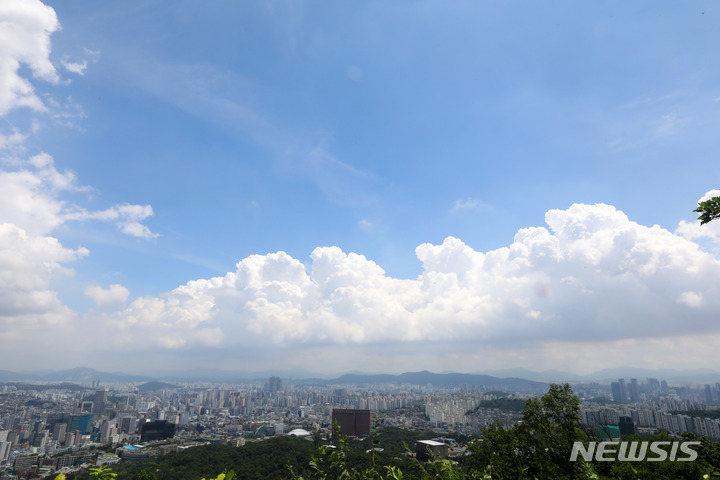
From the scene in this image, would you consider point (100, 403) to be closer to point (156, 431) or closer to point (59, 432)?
point (59, 432)

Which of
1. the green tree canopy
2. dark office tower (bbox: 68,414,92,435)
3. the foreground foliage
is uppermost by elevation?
the green tree canopy

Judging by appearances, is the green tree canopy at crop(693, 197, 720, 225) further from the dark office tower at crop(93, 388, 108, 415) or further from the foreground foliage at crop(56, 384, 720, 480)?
the dark office tower at crop(93, 388, 108, 415)

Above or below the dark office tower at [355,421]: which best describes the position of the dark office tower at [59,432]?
below

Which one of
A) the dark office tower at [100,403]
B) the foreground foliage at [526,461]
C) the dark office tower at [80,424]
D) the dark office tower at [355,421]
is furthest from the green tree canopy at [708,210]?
the dark office tower at [100,403]

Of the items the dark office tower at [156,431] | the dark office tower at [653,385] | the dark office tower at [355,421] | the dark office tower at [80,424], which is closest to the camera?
the dark office tower at [355,421]

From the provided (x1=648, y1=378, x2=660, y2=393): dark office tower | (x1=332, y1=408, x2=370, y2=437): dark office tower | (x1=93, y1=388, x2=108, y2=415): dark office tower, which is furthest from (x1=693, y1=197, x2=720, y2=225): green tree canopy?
(x1=648, y1=378, x2=660, y2=393): dark office tower

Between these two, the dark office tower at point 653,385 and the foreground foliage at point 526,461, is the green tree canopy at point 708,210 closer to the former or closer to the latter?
the foreground foliage at point 526,461

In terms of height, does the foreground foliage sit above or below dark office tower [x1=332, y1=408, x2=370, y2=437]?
above

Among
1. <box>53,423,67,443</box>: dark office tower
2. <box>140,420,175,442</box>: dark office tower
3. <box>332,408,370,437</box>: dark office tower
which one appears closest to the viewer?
<box>332,408,370,437</box>: dark office tower

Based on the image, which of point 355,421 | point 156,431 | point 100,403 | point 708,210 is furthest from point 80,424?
point 708,210

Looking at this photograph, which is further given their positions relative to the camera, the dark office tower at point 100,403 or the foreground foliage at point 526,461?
the dark office tower at point 100,403

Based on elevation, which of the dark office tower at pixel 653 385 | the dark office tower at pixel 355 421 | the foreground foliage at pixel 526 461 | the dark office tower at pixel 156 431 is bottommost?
the dark office tower at pixel 653 385

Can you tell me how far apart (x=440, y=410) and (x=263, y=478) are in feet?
230

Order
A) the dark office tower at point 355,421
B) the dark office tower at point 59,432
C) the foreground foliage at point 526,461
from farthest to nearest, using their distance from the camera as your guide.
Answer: the dark office tower at point 59,432 < the dark office tower at point 355,421 < the foreground foliage at point 526,461
